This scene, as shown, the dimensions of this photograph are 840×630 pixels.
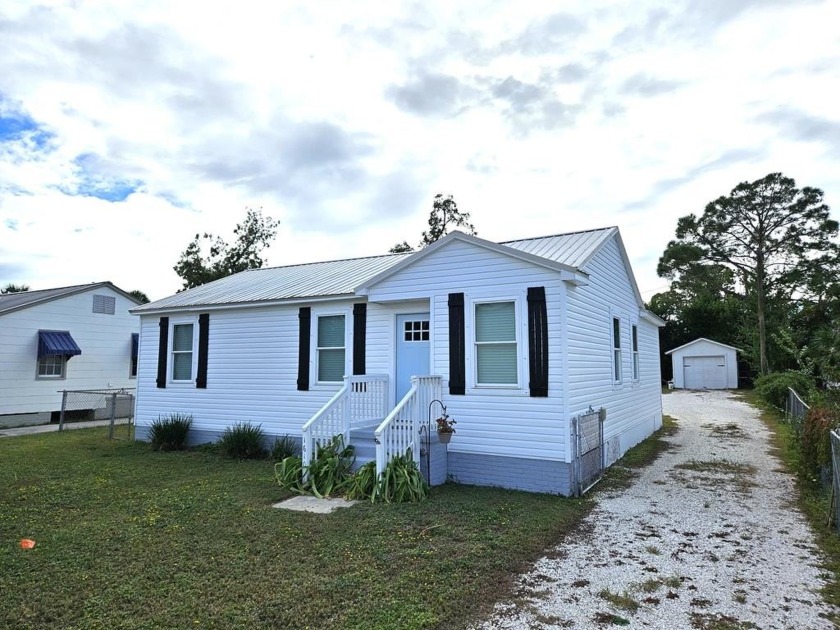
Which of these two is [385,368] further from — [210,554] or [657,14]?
[657,14]

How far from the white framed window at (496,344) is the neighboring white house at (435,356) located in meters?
0.02

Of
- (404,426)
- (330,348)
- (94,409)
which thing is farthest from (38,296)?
(404,426)

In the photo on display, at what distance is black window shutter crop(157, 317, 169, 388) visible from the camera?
12.0 meters

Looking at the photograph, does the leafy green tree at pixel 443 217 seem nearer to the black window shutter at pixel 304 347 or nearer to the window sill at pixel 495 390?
the black window shutter at pixel 304 347

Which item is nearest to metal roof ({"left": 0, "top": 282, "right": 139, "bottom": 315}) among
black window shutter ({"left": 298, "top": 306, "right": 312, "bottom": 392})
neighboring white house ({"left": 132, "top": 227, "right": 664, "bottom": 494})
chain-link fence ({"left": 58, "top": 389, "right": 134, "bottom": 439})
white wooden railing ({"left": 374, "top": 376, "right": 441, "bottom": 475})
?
chain-link fence ({"left": 58, "top": 389, "right": 134, "bottom": 439})

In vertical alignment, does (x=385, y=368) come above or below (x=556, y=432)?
above

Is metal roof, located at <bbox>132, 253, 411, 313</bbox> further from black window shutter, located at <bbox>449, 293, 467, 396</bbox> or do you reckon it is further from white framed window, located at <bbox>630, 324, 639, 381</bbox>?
white framed window, located at <bbox>630, 324, 639, 381</bbox>

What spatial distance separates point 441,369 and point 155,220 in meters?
12.6

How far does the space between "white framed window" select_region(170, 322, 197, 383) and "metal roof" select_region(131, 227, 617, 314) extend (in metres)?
0.54

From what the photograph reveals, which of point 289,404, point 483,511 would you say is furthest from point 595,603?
point 289,404

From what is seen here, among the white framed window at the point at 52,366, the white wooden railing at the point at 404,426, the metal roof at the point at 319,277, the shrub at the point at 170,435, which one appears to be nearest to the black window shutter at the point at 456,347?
the white wooden railing at the point at 404,426

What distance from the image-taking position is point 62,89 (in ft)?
30.8

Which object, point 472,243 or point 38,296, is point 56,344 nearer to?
point 38,296

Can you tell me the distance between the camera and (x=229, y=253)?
29672mm
